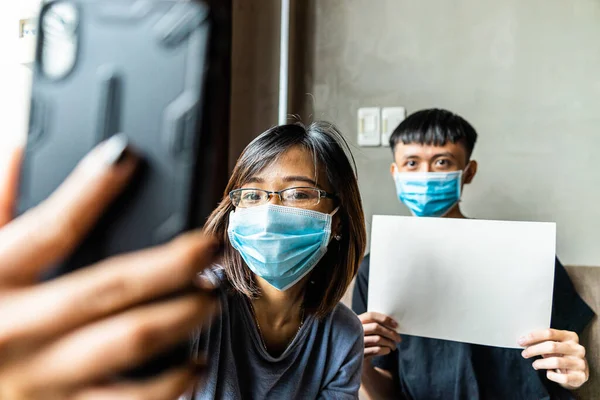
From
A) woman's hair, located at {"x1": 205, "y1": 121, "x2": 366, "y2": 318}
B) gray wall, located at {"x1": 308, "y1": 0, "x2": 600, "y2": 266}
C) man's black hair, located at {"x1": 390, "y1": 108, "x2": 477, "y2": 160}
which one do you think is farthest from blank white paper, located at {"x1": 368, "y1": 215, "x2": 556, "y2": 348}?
gray wall, located at {"x1": 308, "y1": 0, "x2": 600, "y2": 266}

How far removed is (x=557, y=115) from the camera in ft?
4.06

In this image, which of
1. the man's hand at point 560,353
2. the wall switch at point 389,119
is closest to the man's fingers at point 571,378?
the man's hand at point 560,353

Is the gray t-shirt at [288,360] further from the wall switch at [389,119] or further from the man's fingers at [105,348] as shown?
the wall switch at [389,119]

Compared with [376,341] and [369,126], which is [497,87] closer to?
[369,126]

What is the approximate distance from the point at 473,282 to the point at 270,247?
0.43 m

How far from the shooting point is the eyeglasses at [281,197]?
0.70m

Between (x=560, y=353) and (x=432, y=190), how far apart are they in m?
0.41

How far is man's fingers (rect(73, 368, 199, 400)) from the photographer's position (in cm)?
14

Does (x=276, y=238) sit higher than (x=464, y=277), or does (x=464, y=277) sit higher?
(x=276, y=238)

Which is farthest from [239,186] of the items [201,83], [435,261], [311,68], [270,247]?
[311,68]

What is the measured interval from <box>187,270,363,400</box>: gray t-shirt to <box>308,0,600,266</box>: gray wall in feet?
2.18

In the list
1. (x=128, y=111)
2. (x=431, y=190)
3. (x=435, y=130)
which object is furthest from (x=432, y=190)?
(x=128, y=111)

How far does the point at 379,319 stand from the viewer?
86 cm

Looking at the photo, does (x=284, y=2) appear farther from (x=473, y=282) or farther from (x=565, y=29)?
(x=473, y=282)
